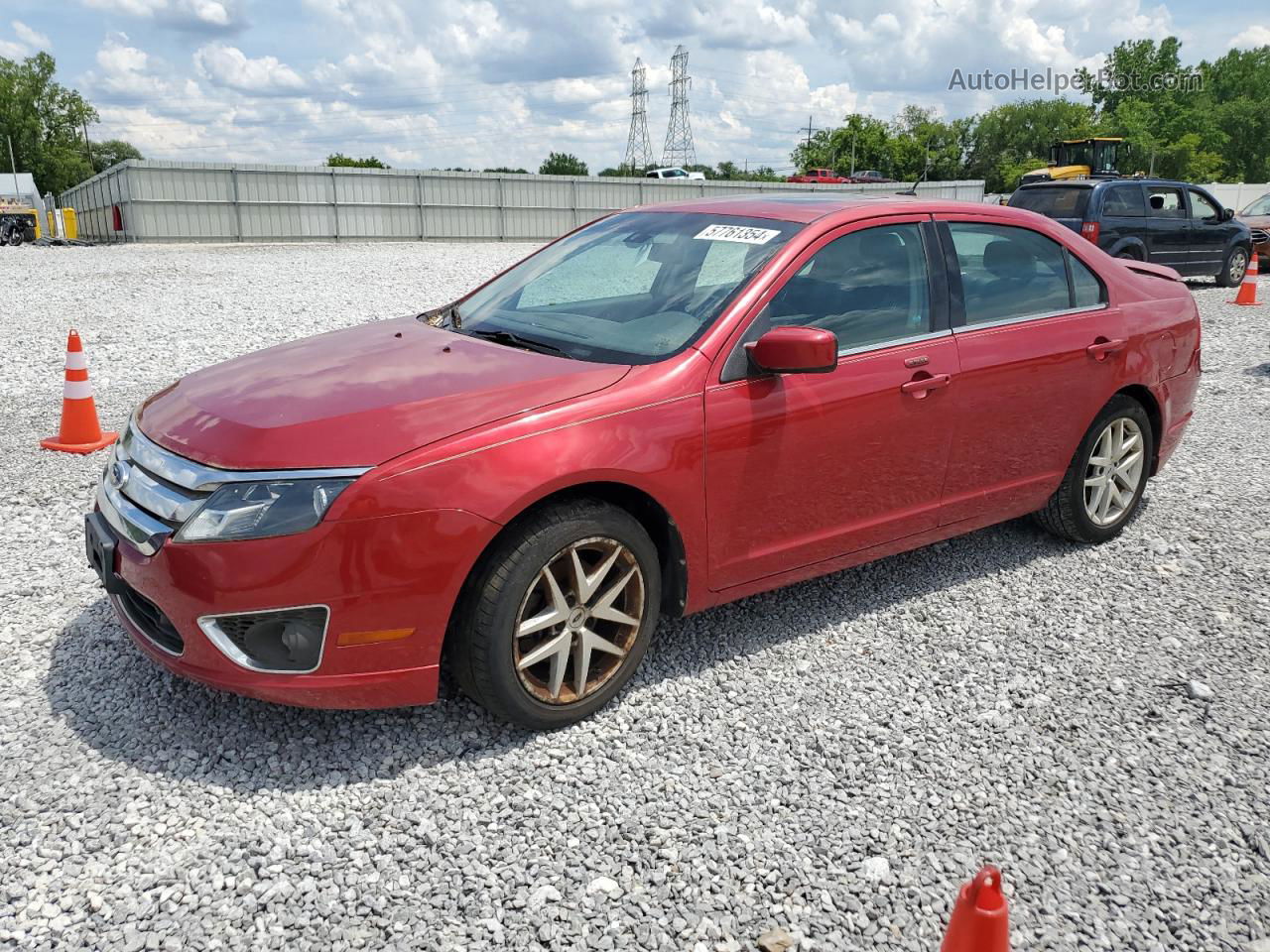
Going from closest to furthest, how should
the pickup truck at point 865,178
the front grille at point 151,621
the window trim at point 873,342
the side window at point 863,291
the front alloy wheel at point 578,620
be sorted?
the front grille at point 151,621
the front alloy wheel at point 578,620
the window trim at point 873,342
the side window at point 863,291
the pickup truck at point 865,178

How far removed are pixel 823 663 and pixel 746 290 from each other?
1.44m

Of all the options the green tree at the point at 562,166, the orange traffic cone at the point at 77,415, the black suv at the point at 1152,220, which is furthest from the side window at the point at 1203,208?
the green tree at the point at 562,166

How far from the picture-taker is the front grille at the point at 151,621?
3.11 meters

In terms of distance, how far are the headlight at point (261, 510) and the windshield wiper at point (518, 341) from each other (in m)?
1.05

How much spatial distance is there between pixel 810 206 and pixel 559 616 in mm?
2036

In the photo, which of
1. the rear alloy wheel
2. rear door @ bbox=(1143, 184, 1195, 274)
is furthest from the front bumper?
the rear alloy wheel

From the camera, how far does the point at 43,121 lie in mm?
88188

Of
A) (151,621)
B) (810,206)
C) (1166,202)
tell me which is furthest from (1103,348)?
(1166,202)

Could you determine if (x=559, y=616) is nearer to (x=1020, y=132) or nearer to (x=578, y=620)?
(x=578, y=620)

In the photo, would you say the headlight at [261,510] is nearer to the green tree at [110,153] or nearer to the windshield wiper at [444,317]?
the windshield wiper at [444,317]

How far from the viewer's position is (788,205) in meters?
4.25

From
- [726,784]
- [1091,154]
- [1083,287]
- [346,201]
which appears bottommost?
[726,784]

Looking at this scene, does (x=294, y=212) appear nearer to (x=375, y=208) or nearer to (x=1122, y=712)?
(x=375, y=208)

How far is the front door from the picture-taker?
3609 mm
